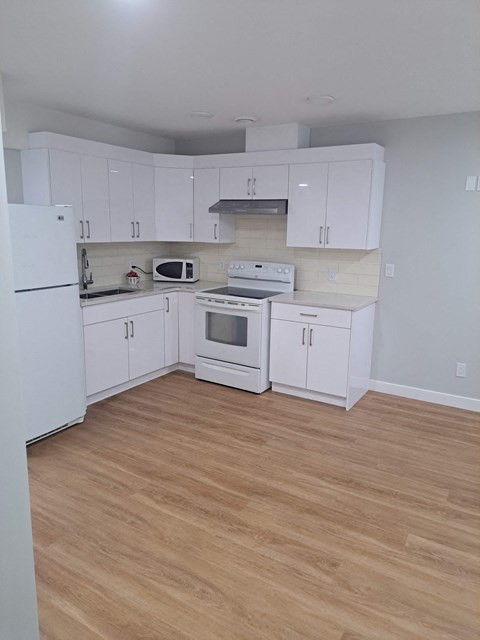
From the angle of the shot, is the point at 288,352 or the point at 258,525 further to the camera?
the point at 288,352

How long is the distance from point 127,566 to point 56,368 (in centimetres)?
165

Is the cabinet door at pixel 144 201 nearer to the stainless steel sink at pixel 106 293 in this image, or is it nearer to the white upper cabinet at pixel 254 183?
the stainless steel sink at pixel 106 293

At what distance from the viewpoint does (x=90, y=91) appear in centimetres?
339

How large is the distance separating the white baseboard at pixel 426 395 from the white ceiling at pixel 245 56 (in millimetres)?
2409

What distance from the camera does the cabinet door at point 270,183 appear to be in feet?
14.2

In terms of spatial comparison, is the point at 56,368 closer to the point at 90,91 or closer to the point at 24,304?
the point at 24,304

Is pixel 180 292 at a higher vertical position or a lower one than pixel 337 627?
higher

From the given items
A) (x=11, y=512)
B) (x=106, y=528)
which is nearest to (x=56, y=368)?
(x=106, y=528)

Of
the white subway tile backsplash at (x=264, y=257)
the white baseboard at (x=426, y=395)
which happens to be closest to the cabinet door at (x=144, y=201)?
the white subway tile backsplash at (x=264, y=257)

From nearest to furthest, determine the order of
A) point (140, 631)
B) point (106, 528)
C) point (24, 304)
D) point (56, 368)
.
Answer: point (140, 631) < point (106, 528) < point (24, 304) < point (56, 368)

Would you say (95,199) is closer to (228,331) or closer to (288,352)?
(228,331)

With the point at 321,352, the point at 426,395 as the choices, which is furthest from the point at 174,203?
the point at 426,395

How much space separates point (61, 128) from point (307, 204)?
2.30 m

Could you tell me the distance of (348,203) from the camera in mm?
4035
